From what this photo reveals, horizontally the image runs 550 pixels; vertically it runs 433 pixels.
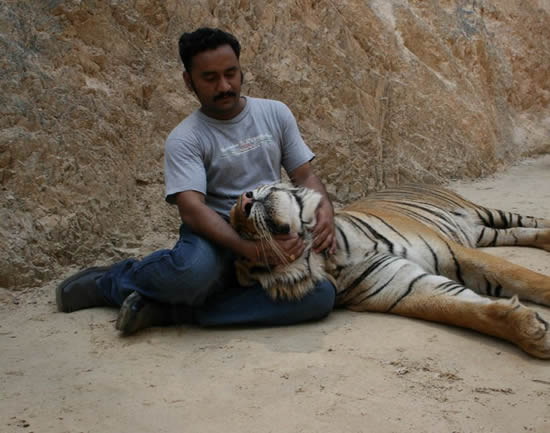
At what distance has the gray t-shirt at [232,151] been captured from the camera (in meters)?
2.65

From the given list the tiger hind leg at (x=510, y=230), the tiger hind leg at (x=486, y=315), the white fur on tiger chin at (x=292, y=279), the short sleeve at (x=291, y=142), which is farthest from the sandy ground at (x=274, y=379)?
the tiger hind leg at (x=510, y=230)

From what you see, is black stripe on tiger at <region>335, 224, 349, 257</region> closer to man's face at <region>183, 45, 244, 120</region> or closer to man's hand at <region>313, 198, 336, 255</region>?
man's hand at <region>313, 198, 336, 255</region>

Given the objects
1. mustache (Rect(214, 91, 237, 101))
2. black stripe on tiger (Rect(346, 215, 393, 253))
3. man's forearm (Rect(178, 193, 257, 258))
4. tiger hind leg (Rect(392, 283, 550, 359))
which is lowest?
tiger hind leg (Rect(392, 283, 550, 359))

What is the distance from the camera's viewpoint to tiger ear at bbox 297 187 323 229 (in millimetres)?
2664

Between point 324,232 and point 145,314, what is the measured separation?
87 cm

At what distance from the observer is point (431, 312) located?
8.07 ft

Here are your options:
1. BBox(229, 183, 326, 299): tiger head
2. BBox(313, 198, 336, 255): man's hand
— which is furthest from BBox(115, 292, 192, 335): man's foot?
BBox(313, 198, 336, 255): man's hand

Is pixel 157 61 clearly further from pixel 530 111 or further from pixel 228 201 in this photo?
pixel 530 111

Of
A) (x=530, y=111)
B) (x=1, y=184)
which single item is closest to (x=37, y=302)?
(x=1, y=184)

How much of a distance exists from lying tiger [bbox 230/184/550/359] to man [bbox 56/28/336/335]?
65mm

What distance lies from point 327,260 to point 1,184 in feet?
6.24

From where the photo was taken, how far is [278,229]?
2545mm

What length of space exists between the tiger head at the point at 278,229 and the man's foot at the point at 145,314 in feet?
1.06

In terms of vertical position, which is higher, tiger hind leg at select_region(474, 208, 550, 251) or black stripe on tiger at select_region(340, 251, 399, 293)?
black stripe on tiger at select_region(340, 251, 399, 293)
